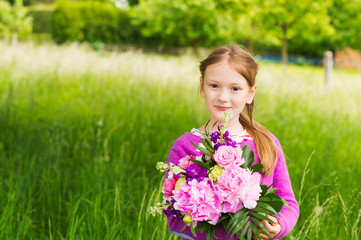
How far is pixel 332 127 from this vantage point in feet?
15.2

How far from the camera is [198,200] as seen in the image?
1.30 metres

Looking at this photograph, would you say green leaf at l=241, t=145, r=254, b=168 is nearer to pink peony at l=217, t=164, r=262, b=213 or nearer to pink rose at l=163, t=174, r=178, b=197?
pink peony at l=217, t=164, r=262, b=213

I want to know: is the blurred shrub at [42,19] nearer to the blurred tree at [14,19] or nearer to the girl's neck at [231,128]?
the blurred tree at [14,19]

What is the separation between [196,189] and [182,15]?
21534mm

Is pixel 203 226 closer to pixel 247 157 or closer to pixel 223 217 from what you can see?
pixel 223 217

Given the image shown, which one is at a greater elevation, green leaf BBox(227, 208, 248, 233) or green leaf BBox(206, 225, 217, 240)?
green leaf BBox(227, 208, 248, 233)

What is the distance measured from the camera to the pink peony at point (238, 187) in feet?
4.28

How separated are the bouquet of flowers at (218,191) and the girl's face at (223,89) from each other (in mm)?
207

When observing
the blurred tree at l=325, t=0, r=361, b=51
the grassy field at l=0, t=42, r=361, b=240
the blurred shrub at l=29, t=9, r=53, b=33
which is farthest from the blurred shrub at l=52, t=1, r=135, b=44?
the grassy field at l=0, t=42, r=361, b=240

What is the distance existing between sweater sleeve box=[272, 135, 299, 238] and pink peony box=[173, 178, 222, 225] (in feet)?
1.25

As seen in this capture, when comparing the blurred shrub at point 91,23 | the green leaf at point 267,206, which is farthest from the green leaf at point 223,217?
the blurred shrub at point 91,23

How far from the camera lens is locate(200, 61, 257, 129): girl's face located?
5.22 feet

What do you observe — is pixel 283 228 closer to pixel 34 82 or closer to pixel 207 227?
pixel 207 227

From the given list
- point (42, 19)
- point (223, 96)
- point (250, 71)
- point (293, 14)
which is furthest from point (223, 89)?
point (42, 19)
